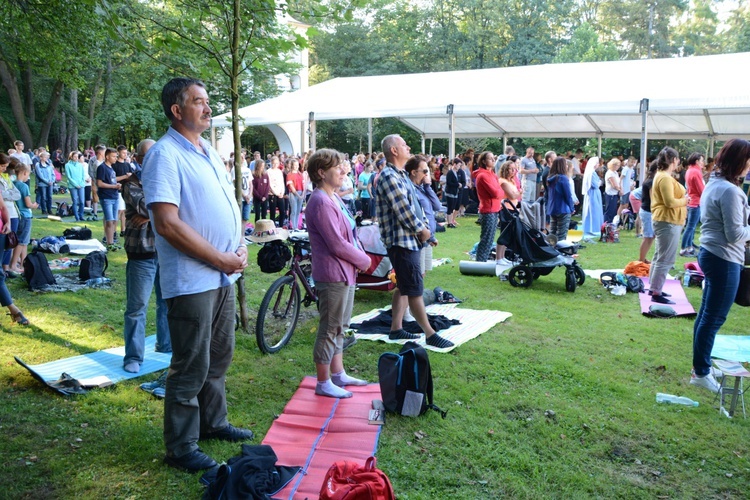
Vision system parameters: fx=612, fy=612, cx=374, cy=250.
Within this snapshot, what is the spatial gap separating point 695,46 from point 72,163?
45442 millimetres

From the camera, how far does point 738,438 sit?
410 centimetres

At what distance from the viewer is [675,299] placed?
26.1 feet

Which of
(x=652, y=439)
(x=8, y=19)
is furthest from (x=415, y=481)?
(x=8, y=19)

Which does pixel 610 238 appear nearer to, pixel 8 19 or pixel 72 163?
pixel 8 19

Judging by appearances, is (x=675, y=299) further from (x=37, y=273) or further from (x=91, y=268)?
(x=37, y=273)

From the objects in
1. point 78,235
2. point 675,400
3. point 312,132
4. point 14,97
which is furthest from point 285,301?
point 14,97

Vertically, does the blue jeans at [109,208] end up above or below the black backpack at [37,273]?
above

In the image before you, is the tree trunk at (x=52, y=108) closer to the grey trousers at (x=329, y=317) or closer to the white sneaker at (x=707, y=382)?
the grey trousers at (x=329, y=317)

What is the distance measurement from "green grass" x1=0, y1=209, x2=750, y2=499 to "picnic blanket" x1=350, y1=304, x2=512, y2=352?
0.12 metres

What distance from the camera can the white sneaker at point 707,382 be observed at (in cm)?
488

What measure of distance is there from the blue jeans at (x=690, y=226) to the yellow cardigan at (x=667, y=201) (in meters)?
3.89

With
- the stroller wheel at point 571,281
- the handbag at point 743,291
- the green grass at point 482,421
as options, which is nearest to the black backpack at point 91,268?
the green grass at point 482,421

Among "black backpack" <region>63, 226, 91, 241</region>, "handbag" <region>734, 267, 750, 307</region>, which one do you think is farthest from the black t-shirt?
"handbag" <region>734, 267, 750, 307</region>

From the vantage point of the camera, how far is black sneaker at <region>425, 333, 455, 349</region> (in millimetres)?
5750
